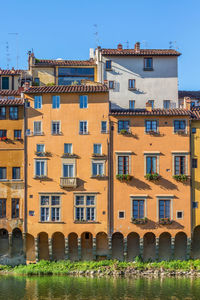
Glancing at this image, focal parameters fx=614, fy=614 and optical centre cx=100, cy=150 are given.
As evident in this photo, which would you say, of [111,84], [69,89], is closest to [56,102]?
[69,89]

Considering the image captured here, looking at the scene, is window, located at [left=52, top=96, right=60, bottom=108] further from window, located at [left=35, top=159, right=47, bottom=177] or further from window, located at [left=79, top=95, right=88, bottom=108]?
window, located at [left=35, top=159, right=47, bottom=177]

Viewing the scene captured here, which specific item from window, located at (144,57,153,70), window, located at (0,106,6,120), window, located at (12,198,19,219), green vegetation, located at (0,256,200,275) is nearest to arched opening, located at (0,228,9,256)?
green vegetation, located at (0,256,200,275)

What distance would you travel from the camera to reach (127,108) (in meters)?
64.9

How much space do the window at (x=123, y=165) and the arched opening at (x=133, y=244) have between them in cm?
602

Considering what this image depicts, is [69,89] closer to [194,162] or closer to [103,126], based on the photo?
[103,126]

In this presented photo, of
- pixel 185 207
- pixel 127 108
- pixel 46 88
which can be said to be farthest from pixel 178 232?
pixel 46 88

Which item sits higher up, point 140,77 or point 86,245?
point 140,77

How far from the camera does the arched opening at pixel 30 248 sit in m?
58.8

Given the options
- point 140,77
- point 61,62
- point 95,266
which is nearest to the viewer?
point 95,266

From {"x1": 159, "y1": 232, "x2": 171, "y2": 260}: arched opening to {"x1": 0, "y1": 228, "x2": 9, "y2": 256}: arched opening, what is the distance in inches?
586

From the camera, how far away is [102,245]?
58.8 m

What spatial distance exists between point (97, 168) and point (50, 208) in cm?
584

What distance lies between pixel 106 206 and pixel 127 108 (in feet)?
39.9

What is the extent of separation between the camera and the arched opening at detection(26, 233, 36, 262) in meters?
58.8
